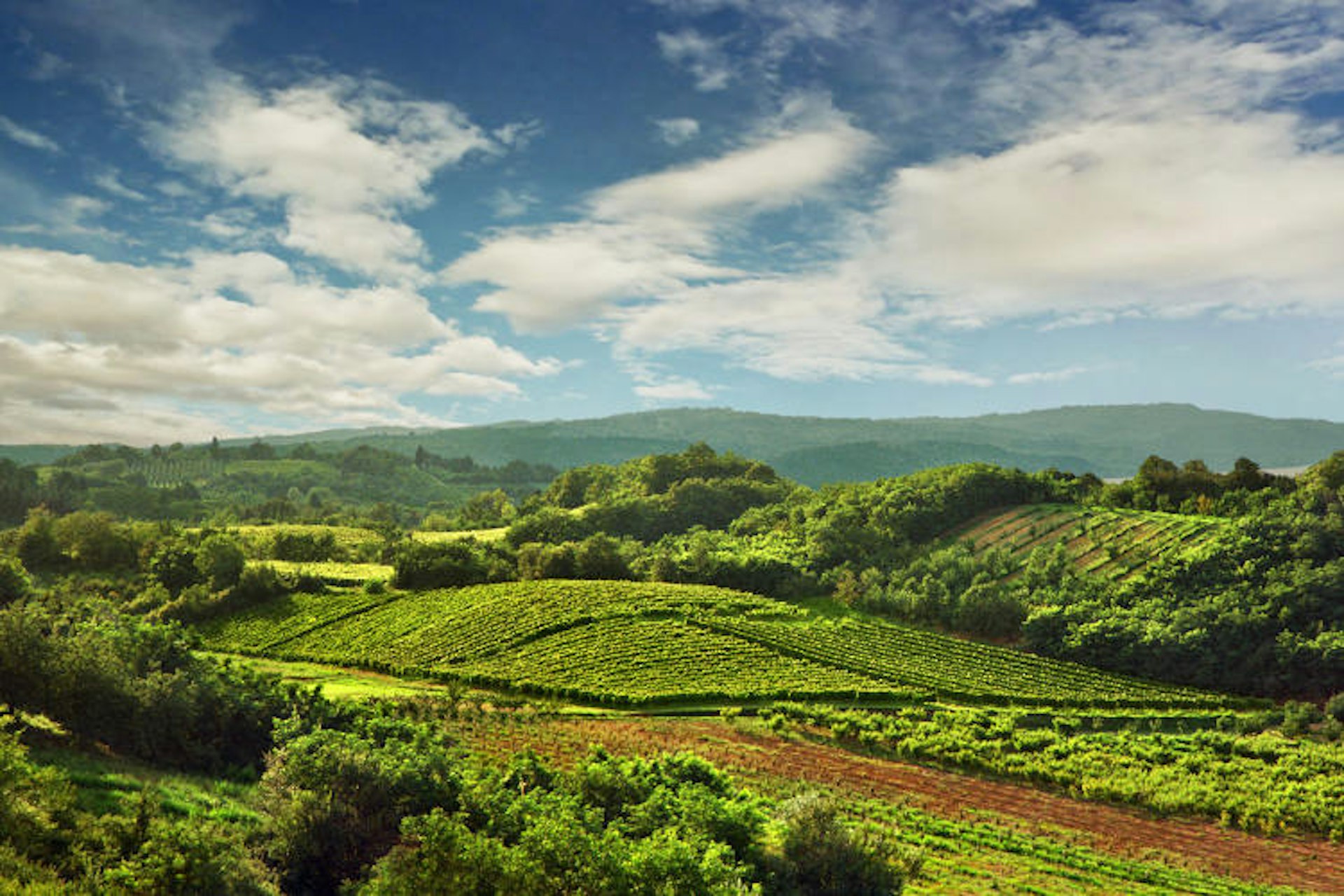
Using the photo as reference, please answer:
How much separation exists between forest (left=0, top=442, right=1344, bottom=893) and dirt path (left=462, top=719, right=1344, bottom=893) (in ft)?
2.49

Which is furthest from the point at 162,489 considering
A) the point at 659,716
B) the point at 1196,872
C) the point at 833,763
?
the point at 1196,872

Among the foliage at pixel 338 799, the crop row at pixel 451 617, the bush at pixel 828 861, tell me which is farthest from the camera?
the crop row at pixel 451 617

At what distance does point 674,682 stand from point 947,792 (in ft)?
76.2

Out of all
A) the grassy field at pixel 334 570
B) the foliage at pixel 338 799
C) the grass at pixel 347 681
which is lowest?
the grass at pixel 347 681

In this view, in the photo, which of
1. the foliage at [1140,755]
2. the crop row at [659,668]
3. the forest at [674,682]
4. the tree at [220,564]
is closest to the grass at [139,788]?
the forest at [674,682]

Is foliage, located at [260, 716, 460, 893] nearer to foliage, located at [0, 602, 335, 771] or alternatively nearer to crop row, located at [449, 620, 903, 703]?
foliage, located at [0, 602, 335, 771]

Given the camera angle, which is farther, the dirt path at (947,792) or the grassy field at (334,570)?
the grassy field at (334,570)

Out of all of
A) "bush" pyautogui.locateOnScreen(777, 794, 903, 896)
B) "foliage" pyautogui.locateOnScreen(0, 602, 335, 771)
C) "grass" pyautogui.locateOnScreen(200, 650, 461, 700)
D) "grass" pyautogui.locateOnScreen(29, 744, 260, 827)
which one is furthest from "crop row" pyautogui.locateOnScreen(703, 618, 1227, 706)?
"grass" pyautogui.locateOnScreen(29, 744, 260, 827)

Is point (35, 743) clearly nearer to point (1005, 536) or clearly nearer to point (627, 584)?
point (627, 584)

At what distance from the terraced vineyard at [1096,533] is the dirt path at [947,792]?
50.0m

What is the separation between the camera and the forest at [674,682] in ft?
66.2

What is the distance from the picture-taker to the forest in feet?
66.2

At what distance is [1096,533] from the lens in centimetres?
9331

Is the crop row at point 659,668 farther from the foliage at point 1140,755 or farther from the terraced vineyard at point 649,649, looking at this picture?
the foliage at point 1140,755
